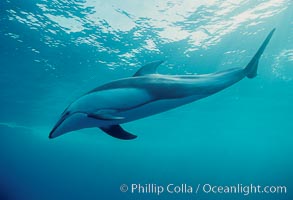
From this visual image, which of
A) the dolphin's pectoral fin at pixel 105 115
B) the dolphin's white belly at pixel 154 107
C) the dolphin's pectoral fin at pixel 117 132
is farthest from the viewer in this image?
the dolphin's pectoral fin at pixel 117 132

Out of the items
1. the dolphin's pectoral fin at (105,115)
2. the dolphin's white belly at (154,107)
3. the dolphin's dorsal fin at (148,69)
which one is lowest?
the dolphin's pectoral fin at (105,115)

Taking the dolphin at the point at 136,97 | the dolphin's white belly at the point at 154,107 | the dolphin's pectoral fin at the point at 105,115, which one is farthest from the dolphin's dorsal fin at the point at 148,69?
the dolphin's pectoral fin at the point at 105,115

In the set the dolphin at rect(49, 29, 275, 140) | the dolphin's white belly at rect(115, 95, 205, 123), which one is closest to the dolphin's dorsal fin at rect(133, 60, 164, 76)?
the dolphin at rect(49, 29, 275, 140)

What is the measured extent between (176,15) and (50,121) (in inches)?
1110

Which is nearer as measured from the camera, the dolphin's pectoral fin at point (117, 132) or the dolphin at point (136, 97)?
the dolphin at point (136, 97)

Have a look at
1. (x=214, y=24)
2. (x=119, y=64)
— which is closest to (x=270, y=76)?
(x=214, y=24)

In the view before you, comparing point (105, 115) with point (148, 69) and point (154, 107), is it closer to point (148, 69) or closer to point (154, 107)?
point (154, 107)

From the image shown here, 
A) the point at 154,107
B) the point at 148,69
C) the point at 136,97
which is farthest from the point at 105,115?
the point at 148,69

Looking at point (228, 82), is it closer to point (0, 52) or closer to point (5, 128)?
point (0, 52)

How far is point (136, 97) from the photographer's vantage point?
338cm

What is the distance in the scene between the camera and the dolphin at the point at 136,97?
341cm

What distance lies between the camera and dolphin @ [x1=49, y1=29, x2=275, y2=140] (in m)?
3.41

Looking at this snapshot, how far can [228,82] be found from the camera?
3785 millimetres

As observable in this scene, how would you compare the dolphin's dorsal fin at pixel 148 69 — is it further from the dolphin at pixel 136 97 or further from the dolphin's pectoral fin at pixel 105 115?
the dolphin's pectoral fin at pixel 105 115
